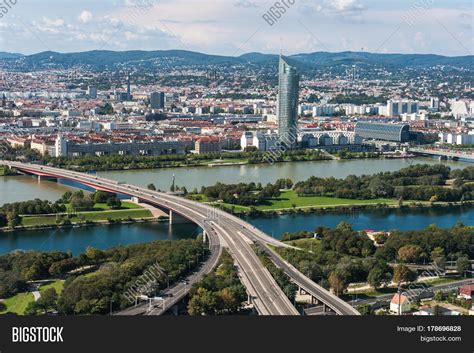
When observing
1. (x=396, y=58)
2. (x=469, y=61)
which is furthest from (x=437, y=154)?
(x=396, y=58)

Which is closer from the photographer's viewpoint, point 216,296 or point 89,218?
point 216,296

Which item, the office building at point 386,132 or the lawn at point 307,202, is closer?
the lawn at point 307,202

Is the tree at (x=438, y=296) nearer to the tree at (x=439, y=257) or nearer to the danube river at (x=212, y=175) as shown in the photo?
the tree at (x=439, y=257)

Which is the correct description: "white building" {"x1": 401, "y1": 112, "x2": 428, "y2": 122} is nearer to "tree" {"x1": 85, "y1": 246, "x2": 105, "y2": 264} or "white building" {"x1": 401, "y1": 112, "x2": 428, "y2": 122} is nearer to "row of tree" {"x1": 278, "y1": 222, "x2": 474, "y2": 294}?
"row of tree" {"x1": 278, "y1": 222, "x2": 474, "y2": 294}

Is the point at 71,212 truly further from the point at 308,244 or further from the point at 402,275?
the point at 402,275

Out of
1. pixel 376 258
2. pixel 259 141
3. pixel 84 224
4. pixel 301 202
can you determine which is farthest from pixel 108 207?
pixel 259 141

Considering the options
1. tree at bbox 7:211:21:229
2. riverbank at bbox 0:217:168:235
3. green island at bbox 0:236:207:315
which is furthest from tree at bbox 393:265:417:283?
tree at bbox 7:211:21:229

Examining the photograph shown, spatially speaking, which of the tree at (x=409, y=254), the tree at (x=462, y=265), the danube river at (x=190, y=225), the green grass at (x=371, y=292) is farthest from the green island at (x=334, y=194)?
the green grass at (x=371, y=292)

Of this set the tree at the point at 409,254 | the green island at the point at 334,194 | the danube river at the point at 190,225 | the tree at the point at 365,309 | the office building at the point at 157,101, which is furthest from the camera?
the office building at the point at 157,101
